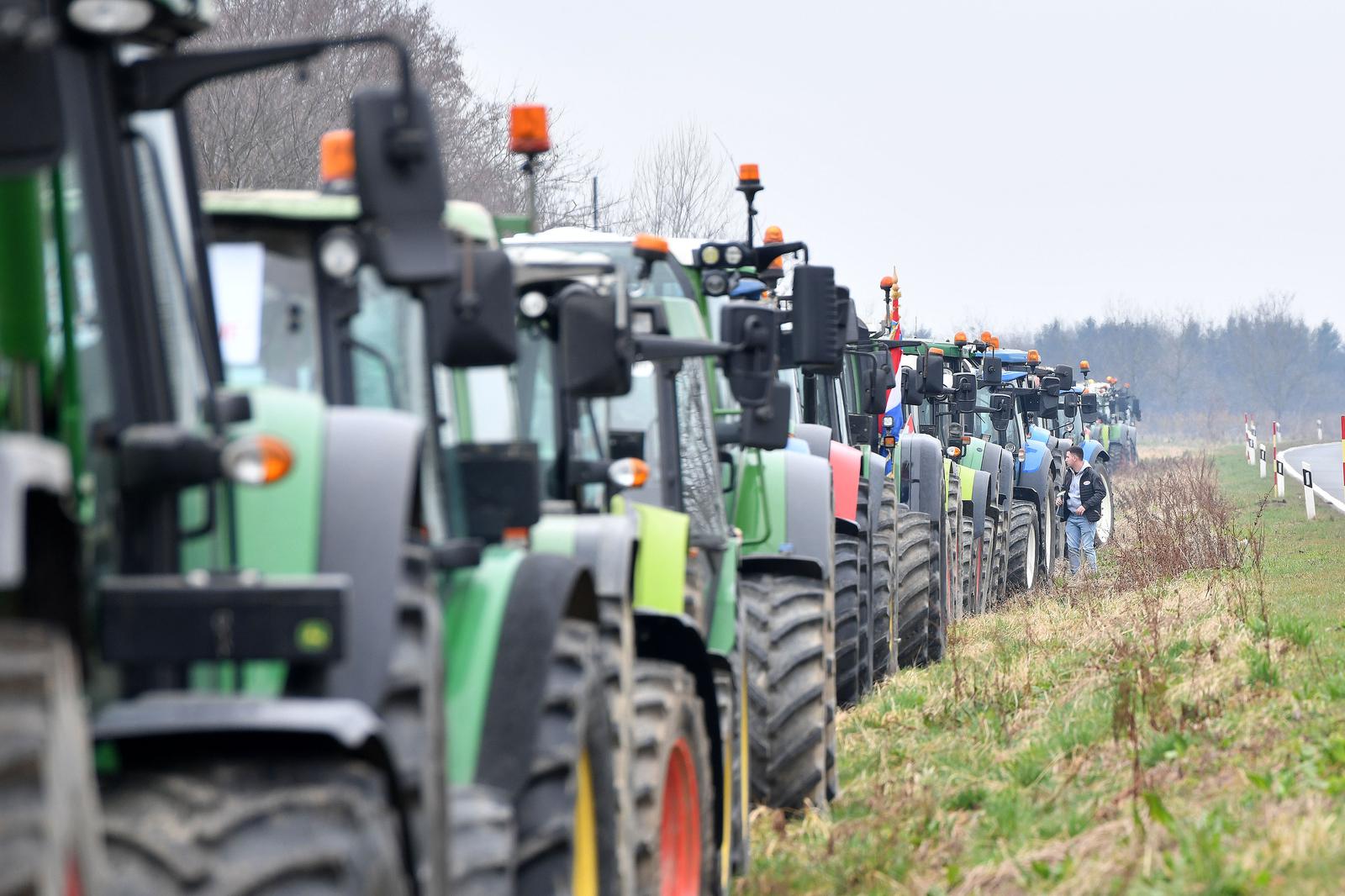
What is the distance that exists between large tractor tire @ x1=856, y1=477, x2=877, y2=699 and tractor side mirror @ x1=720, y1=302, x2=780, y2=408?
391 cm

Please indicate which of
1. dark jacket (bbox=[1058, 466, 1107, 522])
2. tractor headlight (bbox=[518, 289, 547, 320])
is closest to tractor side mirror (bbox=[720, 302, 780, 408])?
tractor headlight (bbox=[518, 289, 547, 320])

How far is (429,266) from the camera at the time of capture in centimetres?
346

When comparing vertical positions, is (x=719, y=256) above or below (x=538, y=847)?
above

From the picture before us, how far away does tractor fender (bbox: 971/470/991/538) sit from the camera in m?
18.9

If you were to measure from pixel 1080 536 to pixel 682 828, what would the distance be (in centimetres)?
1856

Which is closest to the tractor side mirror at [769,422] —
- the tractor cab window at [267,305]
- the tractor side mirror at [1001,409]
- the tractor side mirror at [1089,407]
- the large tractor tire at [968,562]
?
the tractor cab window at [267,305]

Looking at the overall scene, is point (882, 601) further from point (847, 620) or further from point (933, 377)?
point (933, 377)

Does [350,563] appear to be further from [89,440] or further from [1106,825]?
[1106,825]

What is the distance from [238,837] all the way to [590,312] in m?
2.84

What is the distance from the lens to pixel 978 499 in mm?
19094

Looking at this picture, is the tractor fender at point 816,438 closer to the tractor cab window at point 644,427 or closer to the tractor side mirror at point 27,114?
the tractor cab window at point 644,427

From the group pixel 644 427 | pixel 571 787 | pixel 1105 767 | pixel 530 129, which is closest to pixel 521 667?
pixel 571 787

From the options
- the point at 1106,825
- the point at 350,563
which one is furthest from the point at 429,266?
the point at 1106,825

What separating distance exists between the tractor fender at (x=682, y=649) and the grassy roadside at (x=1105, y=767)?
1.14 meters
